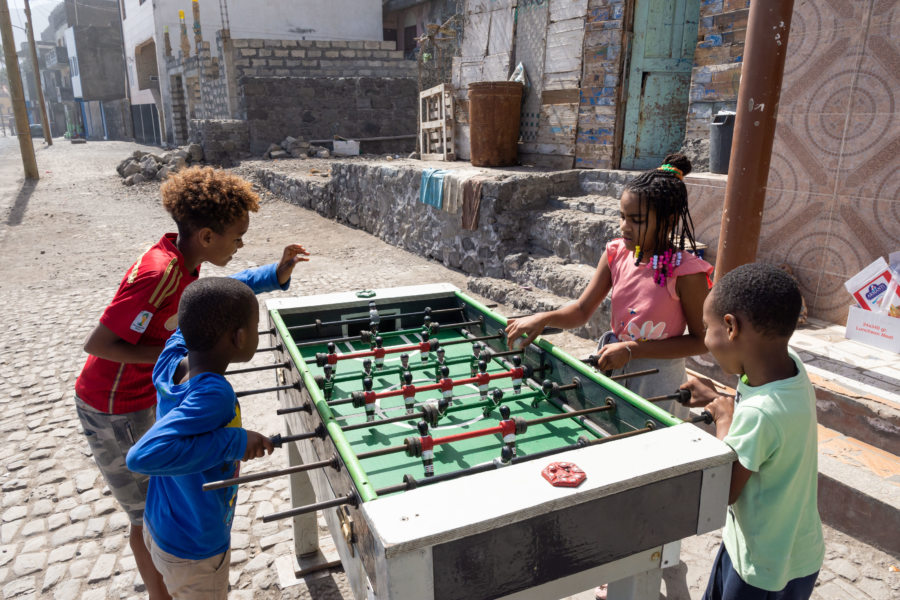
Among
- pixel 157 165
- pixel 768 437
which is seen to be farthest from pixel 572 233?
pixel 157 165

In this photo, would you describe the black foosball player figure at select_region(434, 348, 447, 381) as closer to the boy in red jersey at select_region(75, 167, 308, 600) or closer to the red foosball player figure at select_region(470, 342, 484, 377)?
the red foosball player figure at select_region(470, 342, 484, 377)

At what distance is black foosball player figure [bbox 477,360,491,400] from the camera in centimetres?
232

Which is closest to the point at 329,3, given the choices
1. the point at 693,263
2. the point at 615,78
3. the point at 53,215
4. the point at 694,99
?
the point at 53,215

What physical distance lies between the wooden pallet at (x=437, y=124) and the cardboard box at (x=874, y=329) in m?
7.24

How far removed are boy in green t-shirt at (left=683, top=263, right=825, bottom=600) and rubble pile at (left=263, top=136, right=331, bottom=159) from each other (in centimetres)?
1566

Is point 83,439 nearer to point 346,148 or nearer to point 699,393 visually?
point 699,393

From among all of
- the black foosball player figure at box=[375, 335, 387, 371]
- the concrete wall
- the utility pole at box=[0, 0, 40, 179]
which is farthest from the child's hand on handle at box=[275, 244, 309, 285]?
the concrete wall

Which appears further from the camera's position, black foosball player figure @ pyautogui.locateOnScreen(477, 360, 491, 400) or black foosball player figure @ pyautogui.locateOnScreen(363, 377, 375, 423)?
black foosball player figure @ pyautogui.locateOnScreen(477, 360, 491, 400)

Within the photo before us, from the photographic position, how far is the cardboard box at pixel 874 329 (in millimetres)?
3910

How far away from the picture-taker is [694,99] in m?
6.25

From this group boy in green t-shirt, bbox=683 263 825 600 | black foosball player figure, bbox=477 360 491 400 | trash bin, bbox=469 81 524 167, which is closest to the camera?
boy in green t-shirt, bbox=683 263 825 600

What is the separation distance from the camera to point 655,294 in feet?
7.98

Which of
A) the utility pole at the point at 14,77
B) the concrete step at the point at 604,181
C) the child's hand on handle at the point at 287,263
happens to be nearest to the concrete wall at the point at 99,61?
the utility pole at the point at 14,77

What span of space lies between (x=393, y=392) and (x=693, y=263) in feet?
4.19
